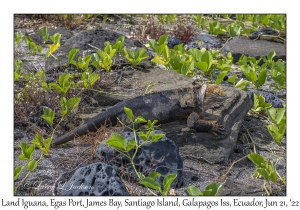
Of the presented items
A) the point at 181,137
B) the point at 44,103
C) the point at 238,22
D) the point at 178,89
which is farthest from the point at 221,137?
the point at 238,22

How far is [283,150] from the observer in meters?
4.62

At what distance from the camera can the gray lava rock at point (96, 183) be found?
11.2ft

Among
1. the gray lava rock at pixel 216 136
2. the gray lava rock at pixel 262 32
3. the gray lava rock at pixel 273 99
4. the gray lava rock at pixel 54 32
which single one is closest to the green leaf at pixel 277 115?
the gray lava rock at pixel 216 136

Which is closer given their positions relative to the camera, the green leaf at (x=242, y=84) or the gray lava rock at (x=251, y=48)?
the green leaf at (x=242, y=84)

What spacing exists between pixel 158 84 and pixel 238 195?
83.3 inches

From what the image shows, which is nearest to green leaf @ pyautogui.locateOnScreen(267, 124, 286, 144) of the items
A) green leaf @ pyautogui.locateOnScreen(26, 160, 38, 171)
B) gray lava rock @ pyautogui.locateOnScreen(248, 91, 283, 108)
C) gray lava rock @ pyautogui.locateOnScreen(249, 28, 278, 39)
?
gray lava rock @ pyautogui.locateOnScreen(248, 91, 283, 108)

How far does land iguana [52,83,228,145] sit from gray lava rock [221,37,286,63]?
94.0 inches

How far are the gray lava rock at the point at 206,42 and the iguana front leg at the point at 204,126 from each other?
10.2 ft

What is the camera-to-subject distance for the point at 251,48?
24.5 ft

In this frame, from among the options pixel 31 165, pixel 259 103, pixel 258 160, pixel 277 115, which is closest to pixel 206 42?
pixel 259 103

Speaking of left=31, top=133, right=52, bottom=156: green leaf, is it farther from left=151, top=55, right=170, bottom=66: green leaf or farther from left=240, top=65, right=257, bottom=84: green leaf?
left=240, top=65, right=257, bottom=84: green leaf

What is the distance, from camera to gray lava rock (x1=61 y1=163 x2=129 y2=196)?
11.2ft

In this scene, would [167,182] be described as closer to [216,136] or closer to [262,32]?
[216,136]

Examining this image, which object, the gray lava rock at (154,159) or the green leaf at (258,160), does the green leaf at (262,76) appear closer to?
the green leaf at (258,160)
